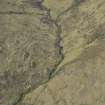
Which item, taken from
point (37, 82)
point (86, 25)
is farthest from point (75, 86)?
point (86, 25)

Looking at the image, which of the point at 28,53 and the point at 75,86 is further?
the point at 28,53

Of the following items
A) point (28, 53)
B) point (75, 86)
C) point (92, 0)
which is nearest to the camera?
point (75, 86)

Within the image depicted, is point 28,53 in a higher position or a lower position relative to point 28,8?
lower

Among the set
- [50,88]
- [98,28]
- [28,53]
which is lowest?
[50,88]

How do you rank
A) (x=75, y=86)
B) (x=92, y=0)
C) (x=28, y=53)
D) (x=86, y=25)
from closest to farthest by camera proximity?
(x=75, y=86) → (x=28, y=53) → (x=86, y=25) → (x=92, y=0)

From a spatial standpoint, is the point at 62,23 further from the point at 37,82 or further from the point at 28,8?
the point at 37,82

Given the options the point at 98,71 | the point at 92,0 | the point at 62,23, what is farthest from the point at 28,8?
the point at 98,71
